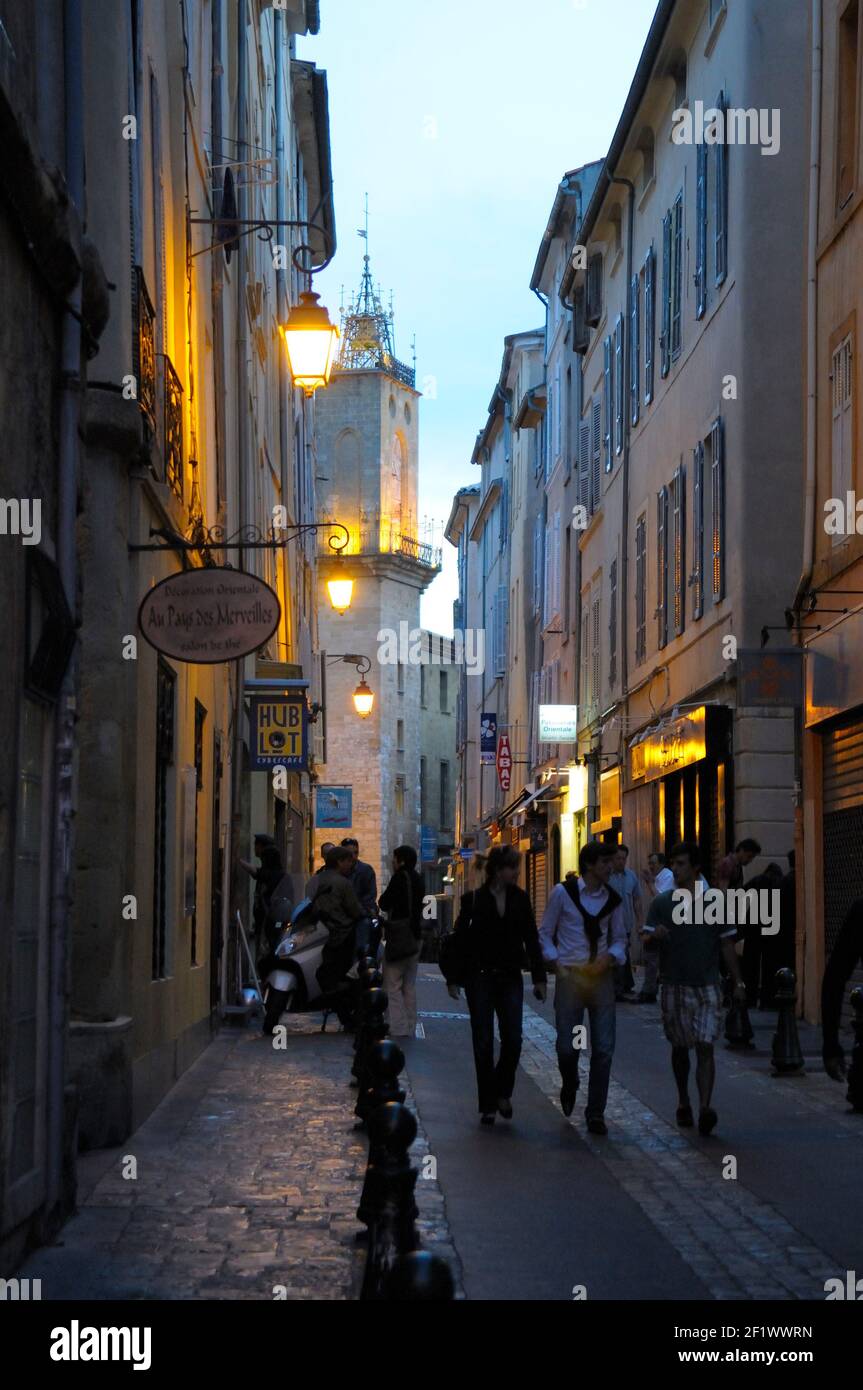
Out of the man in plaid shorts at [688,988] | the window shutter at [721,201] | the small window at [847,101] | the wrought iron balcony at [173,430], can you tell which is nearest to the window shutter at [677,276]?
the window shutter at [721,201]

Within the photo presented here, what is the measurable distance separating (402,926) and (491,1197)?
8359 mm

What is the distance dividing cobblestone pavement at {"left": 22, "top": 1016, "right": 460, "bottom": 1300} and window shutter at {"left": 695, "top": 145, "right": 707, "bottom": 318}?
12975 millimetres

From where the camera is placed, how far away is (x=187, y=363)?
15.8 m

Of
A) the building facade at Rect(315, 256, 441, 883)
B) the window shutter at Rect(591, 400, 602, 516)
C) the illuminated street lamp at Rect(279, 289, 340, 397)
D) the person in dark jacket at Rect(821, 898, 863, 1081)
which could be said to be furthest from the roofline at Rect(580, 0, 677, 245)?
the building facade at Rect(315, 256, 441, 883)

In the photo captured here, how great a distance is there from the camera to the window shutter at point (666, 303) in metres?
26.7

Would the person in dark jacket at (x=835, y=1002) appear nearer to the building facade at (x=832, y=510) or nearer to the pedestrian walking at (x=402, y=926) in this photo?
the building facade at (x=832, y=510)

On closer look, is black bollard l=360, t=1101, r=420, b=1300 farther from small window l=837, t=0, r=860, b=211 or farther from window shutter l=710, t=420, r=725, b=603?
window shutter l=710, t=420, r=725, b=603

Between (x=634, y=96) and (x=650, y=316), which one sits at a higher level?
(x=634, y=96)

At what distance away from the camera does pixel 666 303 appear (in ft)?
88.5

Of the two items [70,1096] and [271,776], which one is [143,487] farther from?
[271,776]

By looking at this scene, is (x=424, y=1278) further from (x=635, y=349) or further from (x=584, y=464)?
(x=584, y=464)

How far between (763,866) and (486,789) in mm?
39634

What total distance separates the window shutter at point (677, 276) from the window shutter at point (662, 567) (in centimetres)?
196

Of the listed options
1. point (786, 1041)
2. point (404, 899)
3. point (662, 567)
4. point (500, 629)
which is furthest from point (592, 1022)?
point (500, 629)
